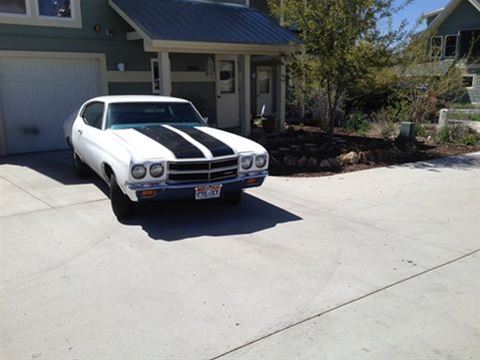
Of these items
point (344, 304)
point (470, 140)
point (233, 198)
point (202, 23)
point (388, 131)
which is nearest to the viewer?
point (344, 304)

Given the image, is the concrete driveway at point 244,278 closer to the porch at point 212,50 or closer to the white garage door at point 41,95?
the white garage door at point 41,95

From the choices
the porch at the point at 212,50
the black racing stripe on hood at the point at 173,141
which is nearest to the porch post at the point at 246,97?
the porch at the point at 212,50

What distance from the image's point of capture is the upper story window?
413 inches

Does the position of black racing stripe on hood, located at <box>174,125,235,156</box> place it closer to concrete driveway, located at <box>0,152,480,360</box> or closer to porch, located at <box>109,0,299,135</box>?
concrete driveway, located at <box>0,152,480,360</box>

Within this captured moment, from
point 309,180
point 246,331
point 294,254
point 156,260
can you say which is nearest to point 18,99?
point 309,180

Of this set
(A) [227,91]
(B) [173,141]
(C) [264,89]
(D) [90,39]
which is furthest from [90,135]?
(C) [264,89]

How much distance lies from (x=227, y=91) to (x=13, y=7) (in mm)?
6967

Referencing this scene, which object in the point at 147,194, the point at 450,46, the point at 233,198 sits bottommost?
the point at 233,198

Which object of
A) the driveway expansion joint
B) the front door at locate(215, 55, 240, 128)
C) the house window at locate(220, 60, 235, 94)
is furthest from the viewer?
the house window at locate(220, 60, 235, 94)

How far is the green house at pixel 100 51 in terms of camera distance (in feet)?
35.6

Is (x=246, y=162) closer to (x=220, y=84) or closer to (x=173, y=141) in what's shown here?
(x=173, y=141)

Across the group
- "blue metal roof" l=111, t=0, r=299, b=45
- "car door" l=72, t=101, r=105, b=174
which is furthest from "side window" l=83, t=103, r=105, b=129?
"blue metal roof" l=111, t=0, r=299, b=45

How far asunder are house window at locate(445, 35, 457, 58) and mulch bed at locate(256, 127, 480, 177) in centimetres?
2053

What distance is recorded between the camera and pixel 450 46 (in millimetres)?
30453
